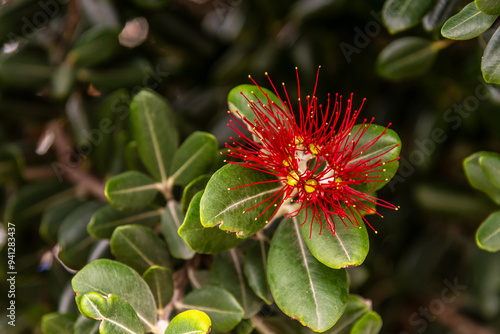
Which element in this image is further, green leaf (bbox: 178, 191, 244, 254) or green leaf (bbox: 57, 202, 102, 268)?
green leaf (bbox: 57, 202, 102, 268)

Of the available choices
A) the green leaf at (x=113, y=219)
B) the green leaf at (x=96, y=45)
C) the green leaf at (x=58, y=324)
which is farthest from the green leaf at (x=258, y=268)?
the green leaf at (x=96, y=45)

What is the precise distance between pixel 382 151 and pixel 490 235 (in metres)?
0.31

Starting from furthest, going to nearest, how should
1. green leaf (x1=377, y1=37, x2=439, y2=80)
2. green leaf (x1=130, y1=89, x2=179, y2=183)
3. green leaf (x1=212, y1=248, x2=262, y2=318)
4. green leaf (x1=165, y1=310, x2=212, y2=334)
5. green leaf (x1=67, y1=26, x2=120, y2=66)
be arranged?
1. green leaf (x1=67, y1=26, x2=120, y2=66)
2. green leaf (x1=377, y1=37, x2=439, y2=80)
3. green leaf (x1=130, y1=89, x2=179, y2=183)
4. green leaf (x1=212, y1=248, x2=262, y2=318)
5. green leaf (x1=165, y1=310, x2=212, y2=334)

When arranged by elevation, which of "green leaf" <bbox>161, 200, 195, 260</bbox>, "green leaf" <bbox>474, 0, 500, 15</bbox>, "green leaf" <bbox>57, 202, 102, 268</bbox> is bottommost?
"green leaf" <bbox>57, 202, 102, 268</bbox>

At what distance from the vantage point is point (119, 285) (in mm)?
827

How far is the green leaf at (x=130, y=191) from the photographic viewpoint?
995 millimetres

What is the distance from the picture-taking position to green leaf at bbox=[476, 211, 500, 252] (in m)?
0.91

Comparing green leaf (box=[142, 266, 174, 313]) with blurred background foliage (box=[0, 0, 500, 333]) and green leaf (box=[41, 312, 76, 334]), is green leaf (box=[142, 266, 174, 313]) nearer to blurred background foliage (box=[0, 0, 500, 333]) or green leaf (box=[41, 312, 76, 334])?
green leaf (box=[41, 312, 76, 334])

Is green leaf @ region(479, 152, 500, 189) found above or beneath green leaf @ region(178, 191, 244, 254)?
above

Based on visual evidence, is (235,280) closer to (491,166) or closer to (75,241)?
(75,241)

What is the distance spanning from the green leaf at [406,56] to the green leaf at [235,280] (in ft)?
2.16

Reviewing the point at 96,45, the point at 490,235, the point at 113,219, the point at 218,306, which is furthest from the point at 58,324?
the point at 490,235

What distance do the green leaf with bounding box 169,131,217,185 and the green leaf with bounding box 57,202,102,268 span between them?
0.32 metres

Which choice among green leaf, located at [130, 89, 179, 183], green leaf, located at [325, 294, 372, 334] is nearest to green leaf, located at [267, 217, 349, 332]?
green leaf, located at [325, 294, 372, 334]
